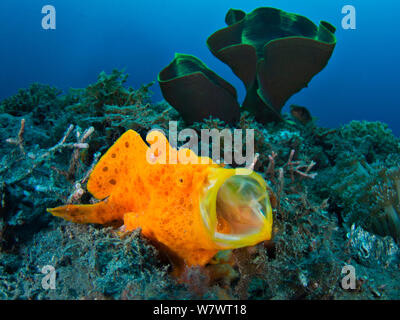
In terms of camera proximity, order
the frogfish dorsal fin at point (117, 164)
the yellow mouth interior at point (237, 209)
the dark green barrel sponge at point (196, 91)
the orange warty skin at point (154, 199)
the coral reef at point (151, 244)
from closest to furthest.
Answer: the yellow mouth interior at point (237, 209), the orange warty skin at point (154, 199), the coral reef at point (151, 244), the frogfish dorsal fin at point (117, 164), the dark green barrel sponge at point (196, 91)

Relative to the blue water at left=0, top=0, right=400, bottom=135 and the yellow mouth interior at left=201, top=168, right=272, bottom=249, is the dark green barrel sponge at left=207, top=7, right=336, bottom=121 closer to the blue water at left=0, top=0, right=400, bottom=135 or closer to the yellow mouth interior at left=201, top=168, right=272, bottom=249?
the yellow mouth interior at left=201, top=168, right=272, bottom=249

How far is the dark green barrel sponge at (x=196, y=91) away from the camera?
398cm

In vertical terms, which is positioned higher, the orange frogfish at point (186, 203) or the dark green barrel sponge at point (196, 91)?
the dark green barrel sponge at point (196, 91)

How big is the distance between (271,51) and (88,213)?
12.0 ft

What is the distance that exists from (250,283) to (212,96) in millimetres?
3189

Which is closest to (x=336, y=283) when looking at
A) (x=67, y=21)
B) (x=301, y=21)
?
(x=301, y=21)

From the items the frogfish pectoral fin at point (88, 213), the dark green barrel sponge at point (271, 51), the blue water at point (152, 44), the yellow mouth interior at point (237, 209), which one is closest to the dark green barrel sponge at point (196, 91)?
the dark green barrel sponge at point (271, 51)

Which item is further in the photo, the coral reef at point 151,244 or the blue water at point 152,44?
the blue water at point 152,44

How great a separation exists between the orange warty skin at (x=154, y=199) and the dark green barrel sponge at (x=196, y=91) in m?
2.48

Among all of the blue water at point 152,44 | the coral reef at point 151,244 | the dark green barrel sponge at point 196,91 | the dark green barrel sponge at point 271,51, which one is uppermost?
the blue water at point 152,44

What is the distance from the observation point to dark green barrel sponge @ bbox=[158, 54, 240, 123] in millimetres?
3980

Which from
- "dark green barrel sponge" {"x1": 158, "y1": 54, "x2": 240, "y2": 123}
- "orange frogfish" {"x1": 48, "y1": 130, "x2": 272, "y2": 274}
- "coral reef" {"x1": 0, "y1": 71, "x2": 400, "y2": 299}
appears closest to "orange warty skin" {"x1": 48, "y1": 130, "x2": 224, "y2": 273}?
"orange frogfish" {"x1": 48, "y1": 130, "x2": 272, "y2": 274}

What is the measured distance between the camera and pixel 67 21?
56781mm

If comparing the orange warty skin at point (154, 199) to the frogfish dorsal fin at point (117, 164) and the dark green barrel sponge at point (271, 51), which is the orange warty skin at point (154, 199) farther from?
the dark green barrel sponge at point (271, 51)
